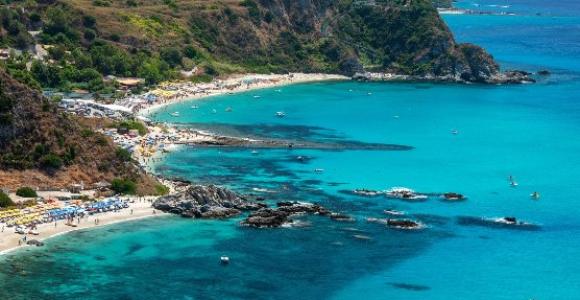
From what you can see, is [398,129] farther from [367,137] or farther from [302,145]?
[302,145]

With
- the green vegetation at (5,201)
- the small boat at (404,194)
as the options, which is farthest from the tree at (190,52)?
the green vegetation at (5,201)

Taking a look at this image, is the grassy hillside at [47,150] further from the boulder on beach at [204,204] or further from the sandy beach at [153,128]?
the sandy beach at [153,128]

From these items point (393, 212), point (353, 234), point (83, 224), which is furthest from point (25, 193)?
point (393, 212)

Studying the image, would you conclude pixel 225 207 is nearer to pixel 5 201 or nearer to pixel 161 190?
pixel 161 190

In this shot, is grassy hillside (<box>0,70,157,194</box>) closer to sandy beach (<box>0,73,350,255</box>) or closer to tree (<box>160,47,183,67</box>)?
sandy beach (<box>0,73,350,255</box>)

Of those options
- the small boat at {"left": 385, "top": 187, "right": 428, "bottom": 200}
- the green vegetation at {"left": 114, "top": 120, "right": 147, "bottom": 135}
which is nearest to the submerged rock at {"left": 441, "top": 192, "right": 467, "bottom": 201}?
the small boat at {"left": 385, "top": 187, "right": 428, "bottom": 200}


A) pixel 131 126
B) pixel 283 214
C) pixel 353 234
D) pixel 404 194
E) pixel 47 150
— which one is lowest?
pixel 353 234
